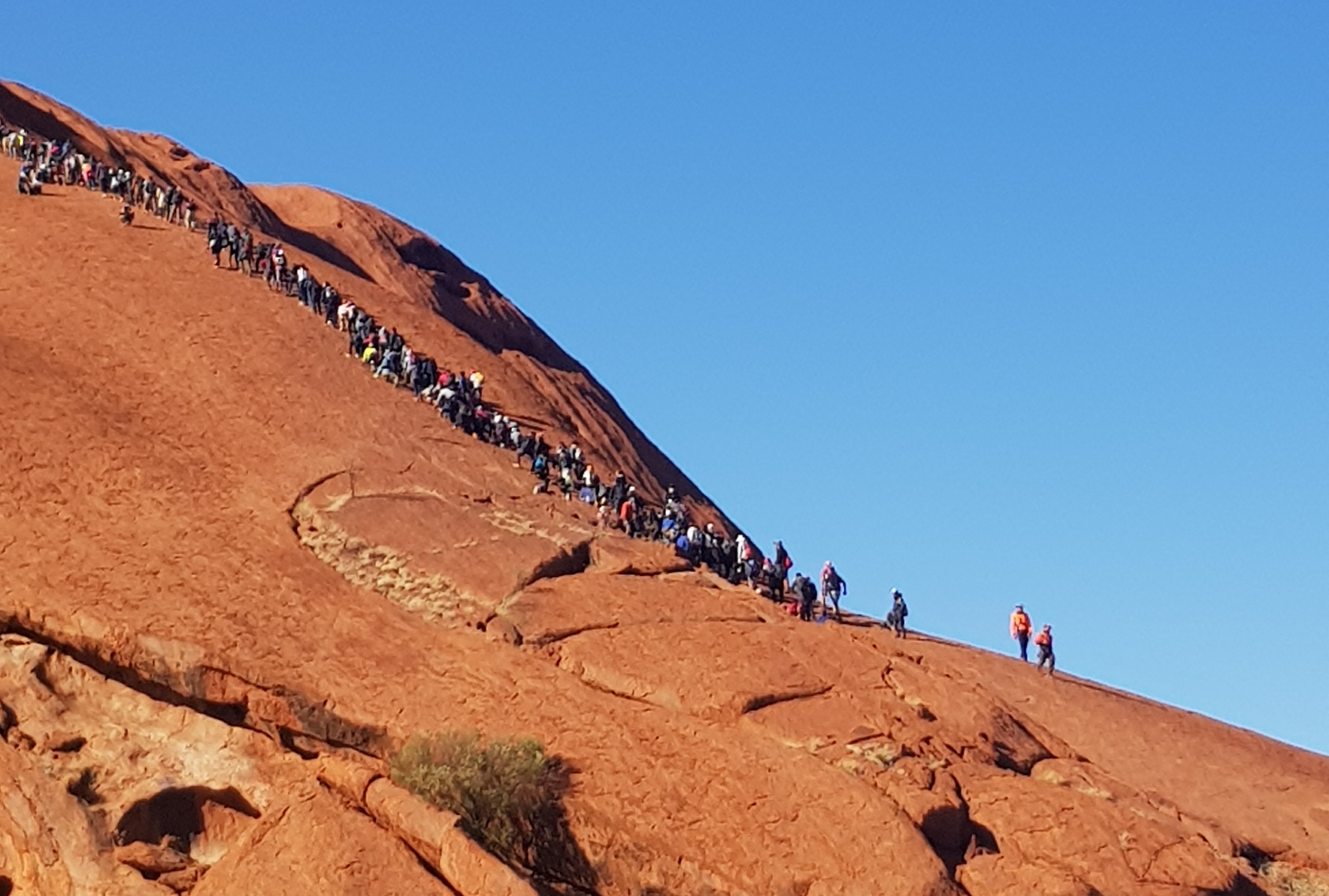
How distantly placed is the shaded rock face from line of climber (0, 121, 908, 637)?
1452 mm

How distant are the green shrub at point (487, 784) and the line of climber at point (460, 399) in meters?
9.72

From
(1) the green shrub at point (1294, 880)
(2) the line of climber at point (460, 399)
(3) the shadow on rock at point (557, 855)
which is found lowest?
(3) the shadow on rock at point (557, 855)

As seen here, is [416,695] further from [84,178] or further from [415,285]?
[415,285]

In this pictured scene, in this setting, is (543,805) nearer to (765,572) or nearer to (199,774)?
(199,774)

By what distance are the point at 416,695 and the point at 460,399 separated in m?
13.5

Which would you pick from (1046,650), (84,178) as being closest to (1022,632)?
(1046,650)

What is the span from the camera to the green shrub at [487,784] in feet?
95.9

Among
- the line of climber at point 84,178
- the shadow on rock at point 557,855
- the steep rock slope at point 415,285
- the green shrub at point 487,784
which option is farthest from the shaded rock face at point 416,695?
the steep rock slope at point 415,285

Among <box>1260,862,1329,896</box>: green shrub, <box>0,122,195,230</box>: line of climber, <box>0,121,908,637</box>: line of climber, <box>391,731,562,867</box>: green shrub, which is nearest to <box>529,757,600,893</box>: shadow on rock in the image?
<box>391,731,562,867</box>: green shrub

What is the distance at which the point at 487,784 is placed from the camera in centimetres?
2959

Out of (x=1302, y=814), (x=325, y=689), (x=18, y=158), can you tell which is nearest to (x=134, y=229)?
(x=18, y=158)

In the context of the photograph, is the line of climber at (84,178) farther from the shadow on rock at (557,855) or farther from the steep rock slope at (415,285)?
the shadow on rock at (557,855)

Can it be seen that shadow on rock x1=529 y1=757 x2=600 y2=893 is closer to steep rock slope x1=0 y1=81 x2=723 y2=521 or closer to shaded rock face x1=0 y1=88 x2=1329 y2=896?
shaded rock face x1=0 y1=88 x2=1329 y2=896

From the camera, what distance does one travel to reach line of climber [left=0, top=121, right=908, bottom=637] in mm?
41938
